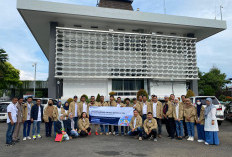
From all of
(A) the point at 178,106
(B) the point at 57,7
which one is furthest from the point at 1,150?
(B) the point at 57,7

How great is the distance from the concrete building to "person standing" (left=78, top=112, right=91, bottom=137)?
11799 mm

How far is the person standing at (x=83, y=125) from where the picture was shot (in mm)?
7652

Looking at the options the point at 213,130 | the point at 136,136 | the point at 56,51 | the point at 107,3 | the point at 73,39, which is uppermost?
the point at 107,3

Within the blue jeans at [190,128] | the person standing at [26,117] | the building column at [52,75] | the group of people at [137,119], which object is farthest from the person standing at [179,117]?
the building column at [52,75]

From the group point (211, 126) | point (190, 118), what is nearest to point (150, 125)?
point (190, 118)

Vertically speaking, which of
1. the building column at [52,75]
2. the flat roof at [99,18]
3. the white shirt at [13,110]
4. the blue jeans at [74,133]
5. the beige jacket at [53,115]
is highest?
the flat roof at [99,18]

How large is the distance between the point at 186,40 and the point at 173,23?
11.2ft

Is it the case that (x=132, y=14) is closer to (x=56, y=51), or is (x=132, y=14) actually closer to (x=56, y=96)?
(x=56, y=51)

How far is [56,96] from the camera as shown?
779 inches

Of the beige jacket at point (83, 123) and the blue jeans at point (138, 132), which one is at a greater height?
the beige jacket at point (83, 123)

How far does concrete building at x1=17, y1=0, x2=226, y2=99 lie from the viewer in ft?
63.1

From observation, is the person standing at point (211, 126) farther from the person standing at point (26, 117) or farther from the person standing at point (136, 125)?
the person standing at point (26, 117)

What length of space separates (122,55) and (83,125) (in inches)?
549

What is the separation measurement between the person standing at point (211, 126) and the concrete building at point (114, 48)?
1396cm
